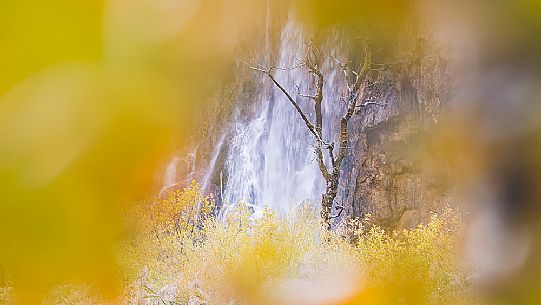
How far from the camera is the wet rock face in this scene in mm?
2002

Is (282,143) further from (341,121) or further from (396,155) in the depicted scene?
(396,155)

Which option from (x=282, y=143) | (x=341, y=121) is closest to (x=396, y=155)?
(x=341, y=121)

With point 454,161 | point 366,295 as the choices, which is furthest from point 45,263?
point 454,161

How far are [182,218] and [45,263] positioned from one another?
1.72ft

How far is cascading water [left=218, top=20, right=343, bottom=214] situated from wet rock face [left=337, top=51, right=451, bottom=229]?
0.40 feet

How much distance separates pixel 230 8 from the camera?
220 cm

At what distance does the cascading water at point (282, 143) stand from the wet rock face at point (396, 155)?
0.12 metres

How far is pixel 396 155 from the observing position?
213 cm

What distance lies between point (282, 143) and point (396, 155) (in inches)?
19.0

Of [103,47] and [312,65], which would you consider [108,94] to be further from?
[312,65]

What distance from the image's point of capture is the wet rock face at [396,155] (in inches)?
78.8

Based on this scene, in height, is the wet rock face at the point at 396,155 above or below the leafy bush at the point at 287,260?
above

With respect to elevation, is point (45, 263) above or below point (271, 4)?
below

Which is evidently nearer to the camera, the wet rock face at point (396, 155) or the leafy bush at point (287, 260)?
the leafy bush at point (287, 260)
